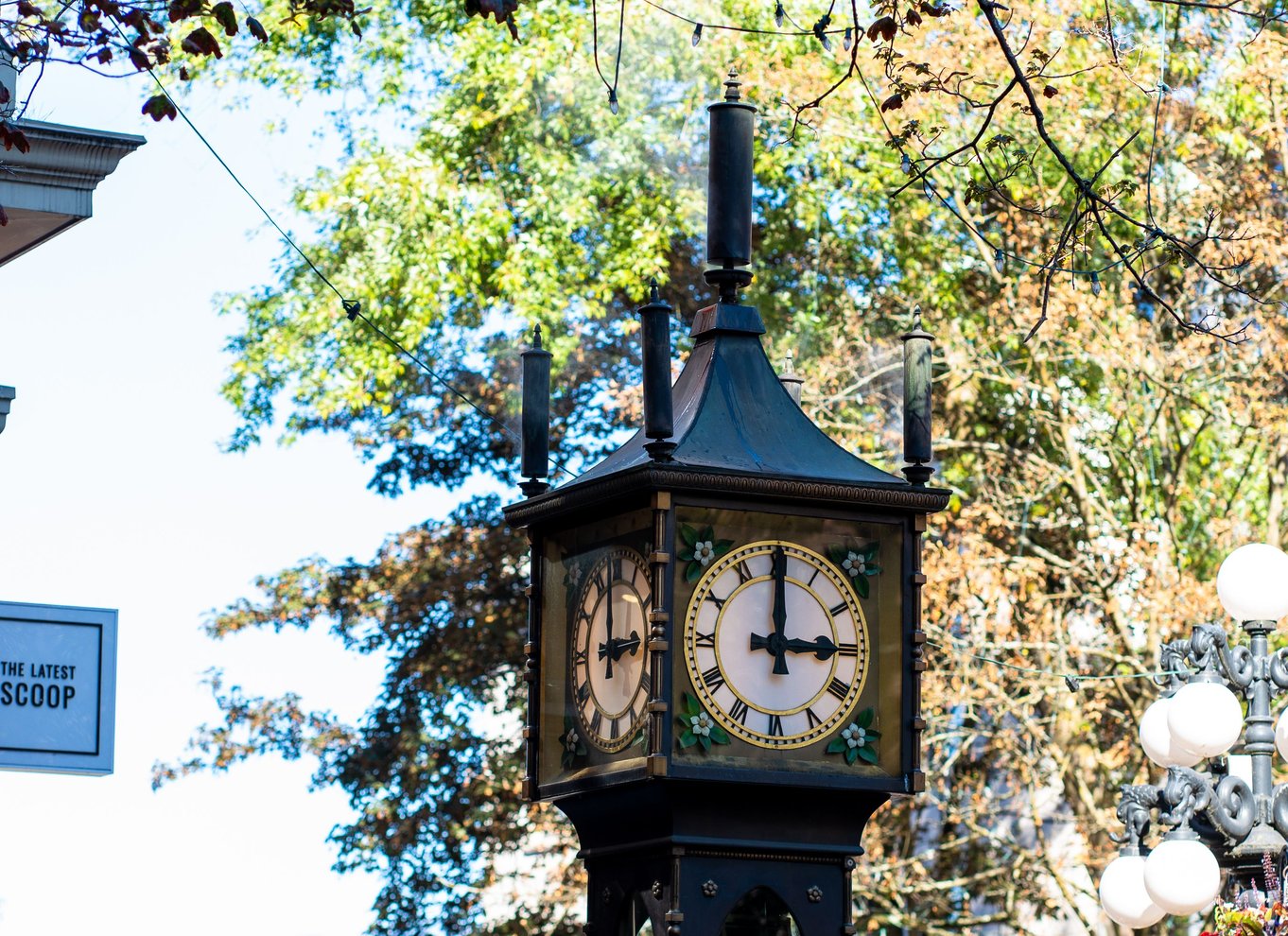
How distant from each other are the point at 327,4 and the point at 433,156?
1046cm

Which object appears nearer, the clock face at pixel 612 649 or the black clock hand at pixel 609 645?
the clock face at pixel 612 649

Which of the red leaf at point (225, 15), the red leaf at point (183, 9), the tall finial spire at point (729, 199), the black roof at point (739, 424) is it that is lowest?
the black roof at point (739, 424)

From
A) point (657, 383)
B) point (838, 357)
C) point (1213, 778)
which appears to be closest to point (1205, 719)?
point (1213, 778)

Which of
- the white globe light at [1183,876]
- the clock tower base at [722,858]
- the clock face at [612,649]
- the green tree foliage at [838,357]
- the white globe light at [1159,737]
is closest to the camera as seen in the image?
the clock tower base at [722,858]

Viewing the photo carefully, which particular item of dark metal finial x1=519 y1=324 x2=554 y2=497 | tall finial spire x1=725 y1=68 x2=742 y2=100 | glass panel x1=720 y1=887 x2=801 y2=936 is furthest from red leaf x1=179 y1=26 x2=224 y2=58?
glass panel x1=720 y1=887 x2=801 y2=936

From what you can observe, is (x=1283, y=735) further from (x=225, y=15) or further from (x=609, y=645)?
(x=225, y=15)

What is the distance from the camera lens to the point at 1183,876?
7246mm

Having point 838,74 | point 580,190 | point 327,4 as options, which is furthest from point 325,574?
point 327,4

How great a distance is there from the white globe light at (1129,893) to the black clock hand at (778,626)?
4.45m

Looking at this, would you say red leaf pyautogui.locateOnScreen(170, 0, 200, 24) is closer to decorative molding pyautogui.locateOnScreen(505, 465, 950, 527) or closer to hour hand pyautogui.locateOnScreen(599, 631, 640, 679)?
decorative molding pyautogui.locateOnScreen(505, 465, 950, 527)

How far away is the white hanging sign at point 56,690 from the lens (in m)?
3.38

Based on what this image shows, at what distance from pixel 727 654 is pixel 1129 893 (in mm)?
4563

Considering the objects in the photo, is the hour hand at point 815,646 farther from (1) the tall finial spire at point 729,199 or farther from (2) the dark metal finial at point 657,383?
(1) the tall finial spire at point 729,199

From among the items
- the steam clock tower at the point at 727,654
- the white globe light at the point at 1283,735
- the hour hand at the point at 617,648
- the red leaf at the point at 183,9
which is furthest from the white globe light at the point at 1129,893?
the red leaf at the point at 183,9
